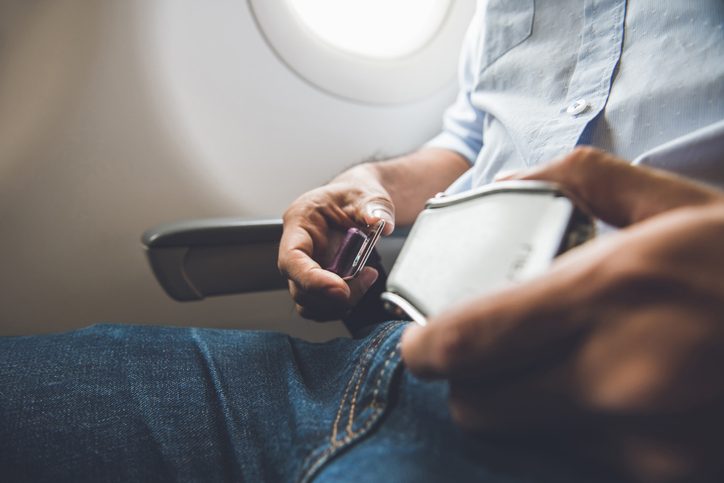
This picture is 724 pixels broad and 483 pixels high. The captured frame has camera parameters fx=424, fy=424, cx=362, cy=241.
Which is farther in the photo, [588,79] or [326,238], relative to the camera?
[326,238]

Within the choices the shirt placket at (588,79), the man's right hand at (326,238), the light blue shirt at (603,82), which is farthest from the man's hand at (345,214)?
the shirt placket at (588,79)

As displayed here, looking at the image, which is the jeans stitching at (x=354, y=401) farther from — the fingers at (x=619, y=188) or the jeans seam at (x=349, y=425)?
the fingers at (x=619, y=188)

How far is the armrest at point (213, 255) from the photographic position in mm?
656

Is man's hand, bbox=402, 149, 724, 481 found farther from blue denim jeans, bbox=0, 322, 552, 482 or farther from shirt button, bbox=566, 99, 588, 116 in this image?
shirt button, bbox=566, 99, 588, 116

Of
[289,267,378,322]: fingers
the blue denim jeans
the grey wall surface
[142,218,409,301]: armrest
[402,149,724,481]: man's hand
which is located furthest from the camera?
the grey wall surface

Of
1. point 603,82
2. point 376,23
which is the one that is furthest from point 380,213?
point 376,23

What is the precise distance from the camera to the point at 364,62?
945 millimetres

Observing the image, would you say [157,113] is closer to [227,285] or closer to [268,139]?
[268,139]

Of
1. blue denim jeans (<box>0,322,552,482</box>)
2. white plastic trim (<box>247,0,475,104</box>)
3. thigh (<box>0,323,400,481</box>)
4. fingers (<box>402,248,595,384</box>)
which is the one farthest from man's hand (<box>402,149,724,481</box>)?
white plastic trim (<box>247,0,475,104</box>)

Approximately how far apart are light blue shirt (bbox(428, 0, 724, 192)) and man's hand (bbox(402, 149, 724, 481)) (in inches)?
9.3

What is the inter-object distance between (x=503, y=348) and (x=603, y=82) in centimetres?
43

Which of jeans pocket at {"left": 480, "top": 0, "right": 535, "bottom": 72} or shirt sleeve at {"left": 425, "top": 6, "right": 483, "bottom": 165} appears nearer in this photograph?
jeans pocket at {"left": 480, "top": 0, "right": 535, "bottom": 72}

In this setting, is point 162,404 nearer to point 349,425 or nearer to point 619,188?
point 349,425

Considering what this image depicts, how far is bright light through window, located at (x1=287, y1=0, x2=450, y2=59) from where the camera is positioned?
933mm
